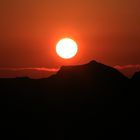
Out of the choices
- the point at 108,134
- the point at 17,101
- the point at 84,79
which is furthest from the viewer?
the point at 84,79

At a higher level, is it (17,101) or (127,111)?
(17,101)

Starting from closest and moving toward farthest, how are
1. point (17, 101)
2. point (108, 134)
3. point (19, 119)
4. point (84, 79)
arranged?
point (108, 134), point (19, 119), point (17, 101), point (84, 79)

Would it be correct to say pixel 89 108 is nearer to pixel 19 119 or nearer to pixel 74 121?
pixel 74 121

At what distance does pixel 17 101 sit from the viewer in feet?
420

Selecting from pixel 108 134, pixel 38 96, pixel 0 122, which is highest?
pixel 38 96

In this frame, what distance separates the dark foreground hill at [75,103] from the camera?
112812 mm

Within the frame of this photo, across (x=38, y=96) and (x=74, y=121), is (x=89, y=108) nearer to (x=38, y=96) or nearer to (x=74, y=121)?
(x=74, y=121)

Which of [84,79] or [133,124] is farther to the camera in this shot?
[84,79]

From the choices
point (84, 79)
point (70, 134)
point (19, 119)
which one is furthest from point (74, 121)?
point (84, 79)

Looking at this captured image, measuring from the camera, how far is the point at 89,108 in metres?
123

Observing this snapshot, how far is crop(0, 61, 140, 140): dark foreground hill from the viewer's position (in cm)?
11281

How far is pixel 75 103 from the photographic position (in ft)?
418

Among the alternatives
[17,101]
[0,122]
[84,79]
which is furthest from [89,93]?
[0,122]

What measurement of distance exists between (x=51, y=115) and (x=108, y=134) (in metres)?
19.7
